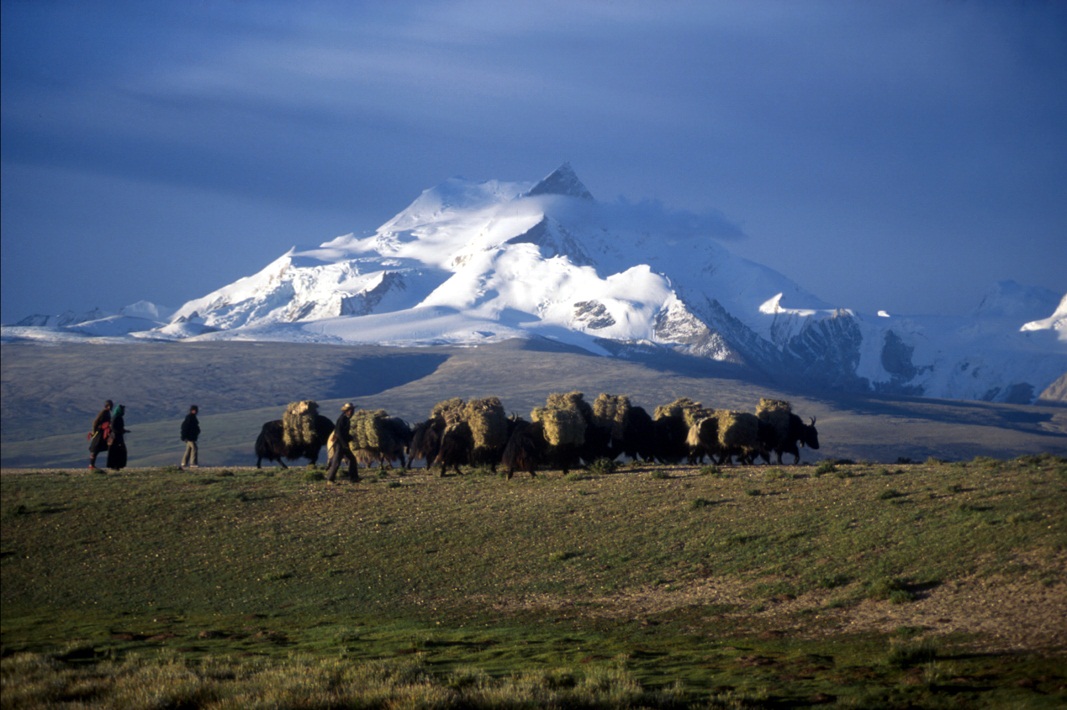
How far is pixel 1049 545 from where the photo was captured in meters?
16.5

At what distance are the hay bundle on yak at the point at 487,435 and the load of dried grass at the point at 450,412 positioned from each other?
565mm

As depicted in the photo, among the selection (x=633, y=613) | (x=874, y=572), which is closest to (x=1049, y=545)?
(x=874, y=572)

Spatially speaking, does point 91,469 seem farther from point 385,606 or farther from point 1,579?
point 385,606

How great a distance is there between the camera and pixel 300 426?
1294 inches

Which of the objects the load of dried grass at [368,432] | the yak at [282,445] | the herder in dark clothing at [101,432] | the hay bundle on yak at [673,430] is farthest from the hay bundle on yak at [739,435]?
the herder in dark clothing at [101,432]

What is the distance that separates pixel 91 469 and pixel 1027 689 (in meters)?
26.7

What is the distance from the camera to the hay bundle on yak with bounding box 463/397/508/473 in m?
29.4

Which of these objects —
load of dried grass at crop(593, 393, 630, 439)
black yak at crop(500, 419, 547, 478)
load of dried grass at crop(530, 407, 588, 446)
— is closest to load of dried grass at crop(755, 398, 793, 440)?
load of dried grass at crop(593, 393, 630, 439)

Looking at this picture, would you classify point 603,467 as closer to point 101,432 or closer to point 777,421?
point 777,421

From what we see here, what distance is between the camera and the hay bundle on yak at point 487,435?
2941 cm

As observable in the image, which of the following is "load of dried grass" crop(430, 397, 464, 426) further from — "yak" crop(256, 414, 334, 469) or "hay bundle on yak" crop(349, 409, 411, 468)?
"yak" crop(256, 414, 334, 469)

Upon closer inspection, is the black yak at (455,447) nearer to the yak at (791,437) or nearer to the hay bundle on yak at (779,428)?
the hay bundle on yak at (779,428)

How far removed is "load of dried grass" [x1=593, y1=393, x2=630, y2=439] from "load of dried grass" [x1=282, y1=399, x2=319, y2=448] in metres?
8.79

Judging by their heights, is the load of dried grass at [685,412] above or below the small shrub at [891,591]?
above
